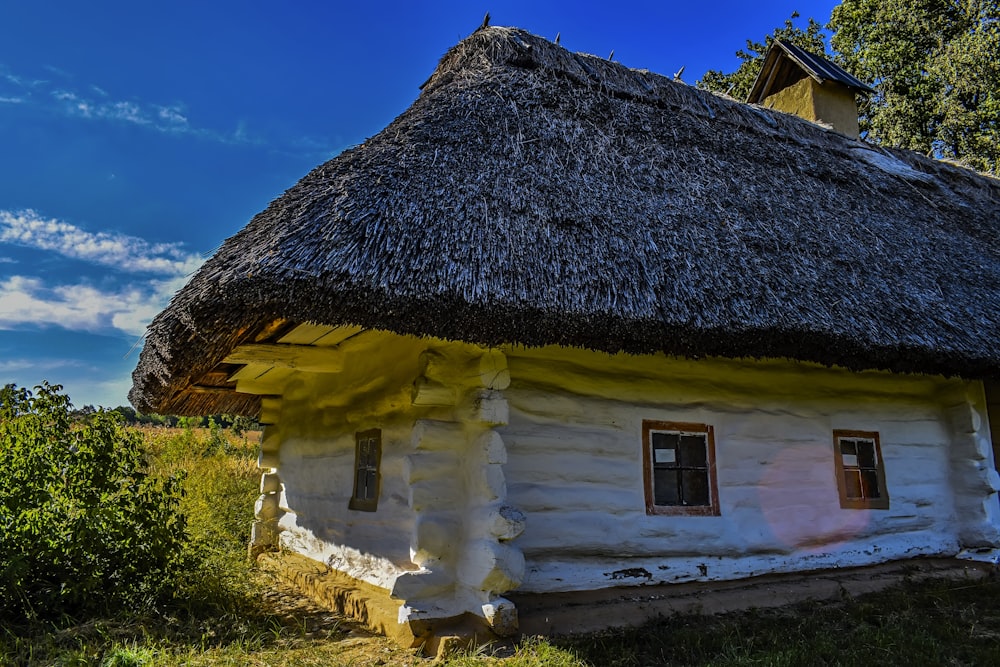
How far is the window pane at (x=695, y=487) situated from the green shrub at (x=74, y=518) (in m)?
3.68

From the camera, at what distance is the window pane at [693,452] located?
17.1 feet

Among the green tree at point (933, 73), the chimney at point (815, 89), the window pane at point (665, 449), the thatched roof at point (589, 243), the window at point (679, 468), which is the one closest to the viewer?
the thatched roof at point (589, 243)

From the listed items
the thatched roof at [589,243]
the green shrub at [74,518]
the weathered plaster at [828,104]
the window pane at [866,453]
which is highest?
the weathered plaster at [828,104]

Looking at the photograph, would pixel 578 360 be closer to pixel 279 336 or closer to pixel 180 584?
pixel 279 336

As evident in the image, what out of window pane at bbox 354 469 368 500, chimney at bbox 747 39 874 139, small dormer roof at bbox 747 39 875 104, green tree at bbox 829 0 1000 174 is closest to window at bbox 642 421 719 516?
window pane at bbox 354 469 368 500

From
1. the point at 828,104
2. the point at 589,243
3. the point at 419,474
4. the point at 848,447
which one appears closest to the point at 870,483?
the point at 848,447

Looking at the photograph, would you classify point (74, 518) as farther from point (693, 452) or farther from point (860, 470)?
point (860, 470)

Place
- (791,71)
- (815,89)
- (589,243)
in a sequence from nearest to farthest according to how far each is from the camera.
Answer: (589,243), (815,89), (791,71)

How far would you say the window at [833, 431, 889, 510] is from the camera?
591 centimetres

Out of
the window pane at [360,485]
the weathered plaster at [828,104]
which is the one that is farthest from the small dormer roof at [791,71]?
the window pane at [360,485]

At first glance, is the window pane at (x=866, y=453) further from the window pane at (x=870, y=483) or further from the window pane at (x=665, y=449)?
the window pane at (x=665, y=449)

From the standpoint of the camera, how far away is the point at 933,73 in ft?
52.8

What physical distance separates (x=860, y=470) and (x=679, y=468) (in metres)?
2.12

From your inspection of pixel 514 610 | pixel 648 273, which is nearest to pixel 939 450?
pixel 648 273
